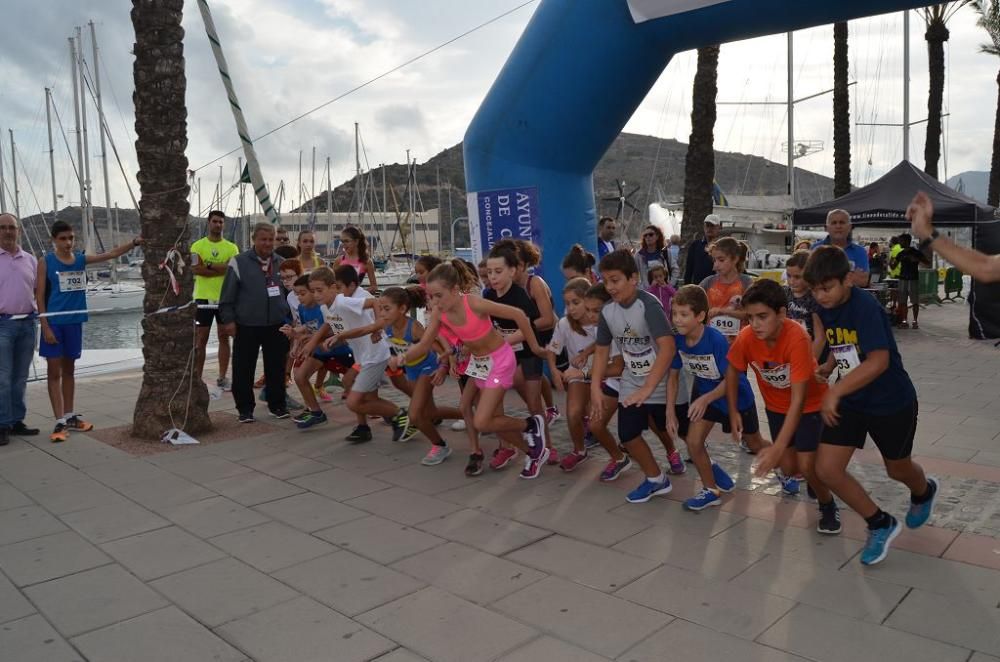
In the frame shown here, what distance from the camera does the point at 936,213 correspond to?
44.3ft

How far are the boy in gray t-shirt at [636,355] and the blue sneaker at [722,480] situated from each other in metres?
0.33

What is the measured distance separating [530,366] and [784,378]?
219cm

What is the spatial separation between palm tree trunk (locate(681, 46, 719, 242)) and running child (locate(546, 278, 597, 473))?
7.99 meters

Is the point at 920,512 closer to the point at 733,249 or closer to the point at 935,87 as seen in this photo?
the point at 733,249

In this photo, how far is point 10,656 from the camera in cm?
313

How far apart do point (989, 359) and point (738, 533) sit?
8.48 meters

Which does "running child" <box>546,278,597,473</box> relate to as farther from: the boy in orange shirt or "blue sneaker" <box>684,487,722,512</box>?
the boy in orange shirt

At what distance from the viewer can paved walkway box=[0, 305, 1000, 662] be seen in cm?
313

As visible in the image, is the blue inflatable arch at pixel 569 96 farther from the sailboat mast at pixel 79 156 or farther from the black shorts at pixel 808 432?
the sailboat mast at pixel 79 156

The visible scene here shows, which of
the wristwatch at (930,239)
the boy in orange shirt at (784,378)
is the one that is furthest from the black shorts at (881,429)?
the wristwatch at (930,239)

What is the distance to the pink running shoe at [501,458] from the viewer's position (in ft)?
19.0

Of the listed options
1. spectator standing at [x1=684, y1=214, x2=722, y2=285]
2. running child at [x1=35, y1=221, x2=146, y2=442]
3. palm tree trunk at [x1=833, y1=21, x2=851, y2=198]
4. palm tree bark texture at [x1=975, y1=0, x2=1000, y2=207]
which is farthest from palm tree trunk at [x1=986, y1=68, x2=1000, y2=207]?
running child at [x1=35, y1=221, x2=146, y2=442]

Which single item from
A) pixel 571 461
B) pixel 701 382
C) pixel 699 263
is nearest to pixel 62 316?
pixel 571 461

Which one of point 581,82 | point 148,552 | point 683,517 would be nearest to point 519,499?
point 683,517
